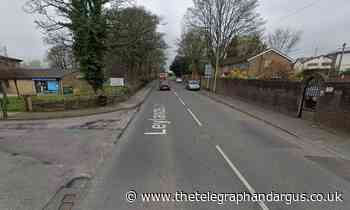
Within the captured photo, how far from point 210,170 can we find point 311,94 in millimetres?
8392

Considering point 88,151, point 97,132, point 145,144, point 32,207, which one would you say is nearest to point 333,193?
point 145,144

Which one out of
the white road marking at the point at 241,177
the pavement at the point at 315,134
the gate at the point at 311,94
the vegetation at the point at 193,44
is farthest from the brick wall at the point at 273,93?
the vegetation at the point at 193,44

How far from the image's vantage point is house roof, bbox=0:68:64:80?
32375 millimetres

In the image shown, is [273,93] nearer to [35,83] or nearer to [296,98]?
[296,98]

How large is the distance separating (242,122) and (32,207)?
863cm

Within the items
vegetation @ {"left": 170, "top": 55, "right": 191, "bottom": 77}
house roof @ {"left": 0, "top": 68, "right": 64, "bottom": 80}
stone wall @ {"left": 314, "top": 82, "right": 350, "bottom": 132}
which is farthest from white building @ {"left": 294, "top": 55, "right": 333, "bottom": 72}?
house roof @ {"left": 0, "top": 68, "right": 64, "bottom": 80}

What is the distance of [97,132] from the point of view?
7.39 meters

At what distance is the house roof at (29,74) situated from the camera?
32.4 m

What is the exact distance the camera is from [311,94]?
9188mm

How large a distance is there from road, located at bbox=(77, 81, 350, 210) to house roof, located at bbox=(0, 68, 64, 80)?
3871 centimetres

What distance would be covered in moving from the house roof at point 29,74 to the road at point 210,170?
38710 mm

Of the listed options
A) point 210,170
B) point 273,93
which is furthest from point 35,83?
point 210,170

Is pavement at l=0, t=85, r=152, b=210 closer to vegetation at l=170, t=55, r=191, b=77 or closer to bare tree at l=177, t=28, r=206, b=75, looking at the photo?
bare tree at l=177, t=28, r=206, b=75

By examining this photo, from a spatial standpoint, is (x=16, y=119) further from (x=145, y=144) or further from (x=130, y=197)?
(x=130, y=197)
